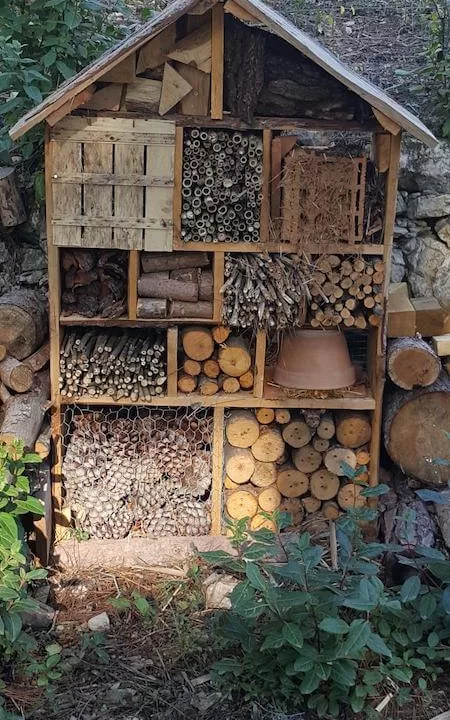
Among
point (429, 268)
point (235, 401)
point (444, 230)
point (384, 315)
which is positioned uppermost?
point (444, 230)

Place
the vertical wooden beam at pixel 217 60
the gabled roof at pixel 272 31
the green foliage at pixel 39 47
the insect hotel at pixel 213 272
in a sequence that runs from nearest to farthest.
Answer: the gabled roof at pixel 272 31, the vertical wooden beam at pixel 217 60, the insect hotel at pixel 213 272, the green foliage at pixel 39 47

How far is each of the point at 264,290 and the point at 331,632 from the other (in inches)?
87.5

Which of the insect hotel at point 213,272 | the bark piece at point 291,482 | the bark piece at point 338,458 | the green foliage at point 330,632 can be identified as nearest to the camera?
the green foliage at point 330,632

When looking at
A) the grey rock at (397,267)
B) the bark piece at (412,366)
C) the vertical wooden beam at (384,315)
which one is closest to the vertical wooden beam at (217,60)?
the vertical wooden beam at (384,315)

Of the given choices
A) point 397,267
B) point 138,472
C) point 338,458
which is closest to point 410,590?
point 338,458

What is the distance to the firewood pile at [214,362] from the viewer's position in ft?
16.1

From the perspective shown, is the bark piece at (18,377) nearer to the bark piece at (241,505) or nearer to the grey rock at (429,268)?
the bark piece at (241,505)

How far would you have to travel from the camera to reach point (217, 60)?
4.54m

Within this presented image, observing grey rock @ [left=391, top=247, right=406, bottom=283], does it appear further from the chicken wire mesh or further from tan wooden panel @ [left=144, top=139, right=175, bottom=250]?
tan wooden panel @ [left=144, top=139, right=175, bottom=250]

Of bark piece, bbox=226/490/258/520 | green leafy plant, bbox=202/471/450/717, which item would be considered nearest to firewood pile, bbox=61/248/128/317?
bark piece, bbox=226/490/258/520

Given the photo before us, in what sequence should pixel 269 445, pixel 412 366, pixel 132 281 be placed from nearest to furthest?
pixel 132 281 < pixel 412 366 < pixel 269 445

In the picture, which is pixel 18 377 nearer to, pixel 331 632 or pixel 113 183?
pixel 113 183

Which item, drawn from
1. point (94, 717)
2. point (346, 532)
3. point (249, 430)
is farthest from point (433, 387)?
point (94, 717)

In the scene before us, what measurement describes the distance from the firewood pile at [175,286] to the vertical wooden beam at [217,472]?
70 centimetres
